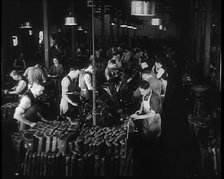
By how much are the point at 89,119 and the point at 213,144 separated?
1269 millimetres

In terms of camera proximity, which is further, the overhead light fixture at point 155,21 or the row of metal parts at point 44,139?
the row of metal parts at point 44,139

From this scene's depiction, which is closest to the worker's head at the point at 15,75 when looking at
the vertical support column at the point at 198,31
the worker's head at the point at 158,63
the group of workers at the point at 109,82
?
the group of workers at the point at 109,82

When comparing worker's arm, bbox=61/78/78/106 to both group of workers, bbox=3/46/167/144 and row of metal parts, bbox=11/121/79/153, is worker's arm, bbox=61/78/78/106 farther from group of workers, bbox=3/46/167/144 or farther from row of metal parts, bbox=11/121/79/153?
row of metal parts, bbox=11/121/79/153

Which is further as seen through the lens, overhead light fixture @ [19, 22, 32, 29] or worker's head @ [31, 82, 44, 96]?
worker's head @ [31, 82, 44, 96]

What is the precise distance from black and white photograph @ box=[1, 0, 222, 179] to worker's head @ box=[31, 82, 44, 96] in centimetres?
1

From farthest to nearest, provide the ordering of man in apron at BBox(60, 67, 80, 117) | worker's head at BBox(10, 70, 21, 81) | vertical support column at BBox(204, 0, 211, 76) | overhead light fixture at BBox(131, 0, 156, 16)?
man in apron at BBox(60, 67, 80, 117) → worker's head at BBox(10, 70, 21, 81) → vertical support column at BBox(204, 0, 211, 76) → overhead light fixture at BBox(131, 0, 156, 16)

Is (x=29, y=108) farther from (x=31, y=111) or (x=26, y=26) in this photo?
(x=26, y=26)

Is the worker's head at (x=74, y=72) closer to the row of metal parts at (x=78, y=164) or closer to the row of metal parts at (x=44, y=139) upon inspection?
the row of metal parts at (x=44, y=139)

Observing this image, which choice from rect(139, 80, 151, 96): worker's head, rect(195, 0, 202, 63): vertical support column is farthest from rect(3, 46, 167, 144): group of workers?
rect(195, 0, 202, 63): vertical support column

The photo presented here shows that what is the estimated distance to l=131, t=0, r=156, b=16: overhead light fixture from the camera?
12.8 ft

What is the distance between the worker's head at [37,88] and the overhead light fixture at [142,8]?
1193mm

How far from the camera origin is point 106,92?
13.8 ft

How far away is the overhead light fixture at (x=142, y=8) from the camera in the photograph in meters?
3.90

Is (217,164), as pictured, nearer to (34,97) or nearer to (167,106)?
(167,106)
